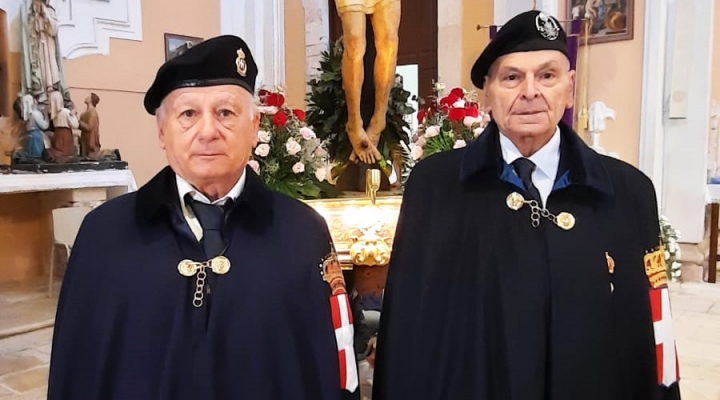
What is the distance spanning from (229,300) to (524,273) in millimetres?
623

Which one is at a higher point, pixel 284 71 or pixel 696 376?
pixel 284 71

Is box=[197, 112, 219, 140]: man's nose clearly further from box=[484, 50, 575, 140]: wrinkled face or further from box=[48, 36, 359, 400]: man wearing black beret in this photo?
box=[484, 50, 575, 140]: wrinkled face

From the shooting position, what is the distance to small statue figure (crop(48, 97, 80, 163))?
4883 mm

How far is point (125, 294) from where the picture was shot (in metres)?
1.31

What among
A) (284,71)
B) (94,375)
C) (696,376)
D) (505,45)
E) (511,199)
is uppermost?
(284,71)

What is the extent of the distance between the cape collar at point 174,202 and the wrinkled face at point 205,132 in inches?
1.9

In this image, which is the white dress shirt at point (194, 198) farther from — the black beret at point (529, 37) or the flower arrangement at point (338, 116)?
the flower arrangement at point (338, 116)

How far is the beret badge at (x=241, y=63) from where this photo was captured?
1370 mm

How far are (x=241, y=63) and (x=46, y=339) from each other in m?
3.38

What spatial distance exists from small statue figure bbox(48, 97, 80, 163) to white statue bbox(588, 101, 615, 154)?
4169 millimetres

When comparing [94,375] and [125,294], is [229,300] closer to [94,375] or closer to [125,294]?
[125,294]

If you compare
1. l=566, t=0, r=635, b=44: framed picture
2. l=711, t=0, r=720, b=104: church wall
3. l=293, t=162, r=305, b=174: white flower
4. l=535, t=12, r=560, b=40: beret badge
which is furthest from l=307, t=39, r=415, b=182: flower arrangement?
l=711, t=0, r=720, b=104: church wall

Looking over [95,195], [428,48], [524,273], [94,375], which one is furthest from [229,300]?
[428,48]

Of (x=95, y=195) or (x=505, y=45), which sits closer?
(x=505, y=45)
